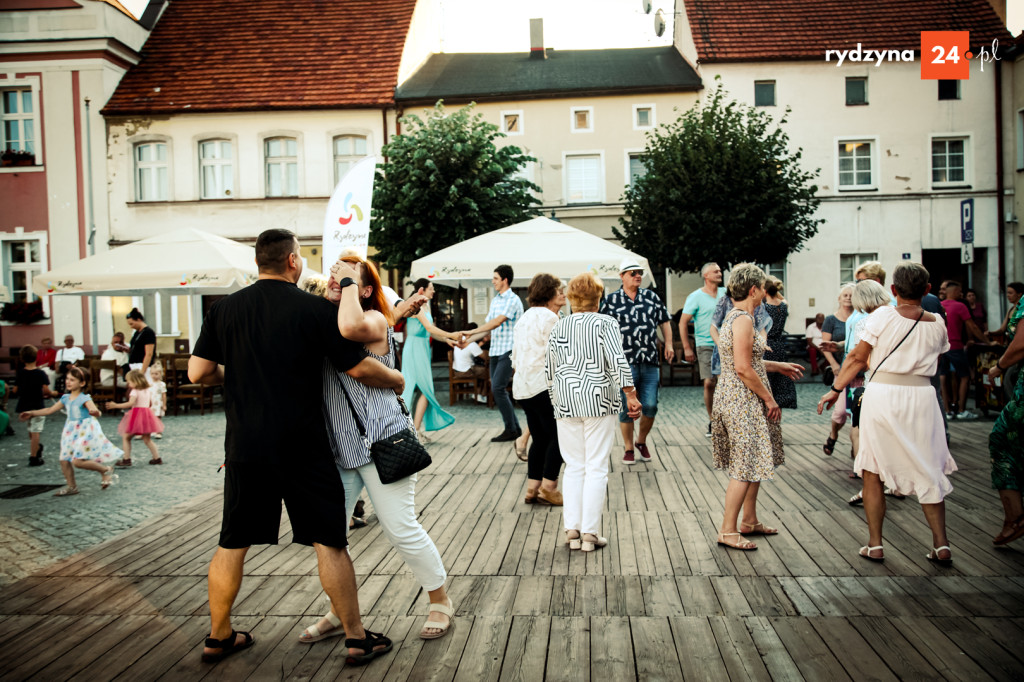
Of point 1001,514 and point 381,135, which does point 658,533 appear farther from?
point 381,135

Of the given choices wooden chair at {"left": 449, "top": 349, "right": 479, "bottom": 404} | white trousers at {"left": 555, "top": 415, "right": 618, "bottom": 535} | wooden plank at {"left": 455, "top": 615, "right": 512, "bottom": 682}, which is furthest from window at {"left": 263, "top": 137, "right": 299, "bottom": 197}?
wooden plank at {"left": 455, "top": 615, "right": 512, "bottom": 682}

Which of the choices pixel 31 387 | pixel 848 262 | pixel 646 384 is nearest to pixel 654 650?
pixel 646 384

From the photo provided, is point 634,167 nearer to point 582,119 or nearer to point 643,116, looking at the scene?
point 643,116

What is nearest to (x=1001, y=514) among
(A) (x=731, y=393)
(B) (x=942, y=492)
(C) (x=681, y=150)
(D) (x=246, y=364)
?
(B) (x=942, y=492)

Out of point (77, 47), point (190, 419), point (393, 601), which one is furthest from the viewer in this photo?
point (77, 47)

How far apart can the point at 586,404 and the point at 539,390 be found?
1238mm

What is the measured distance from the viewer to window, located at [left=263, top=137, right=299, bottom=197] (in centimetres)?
2562

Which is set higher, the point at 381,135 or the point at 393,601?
the point at 381,135

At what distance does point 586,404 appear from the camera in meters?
→ 5.51

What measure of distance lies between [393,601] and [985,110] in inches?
1070

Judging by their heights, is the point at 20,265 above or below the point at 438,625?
above

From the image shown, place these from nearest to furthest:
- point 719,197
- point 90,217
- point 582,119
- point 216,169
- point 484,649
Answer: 1. point 484,649
2. point 719,197
3. point 90,217
4. point 216,169
5. point 582,119

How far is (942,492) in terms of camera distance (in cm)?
493

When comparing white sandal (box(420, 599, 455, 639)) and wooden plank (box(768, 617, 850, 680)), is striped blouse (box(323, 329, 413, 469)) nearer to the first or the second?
white sandal (box(420, 599, 455, 639))
